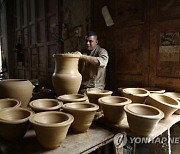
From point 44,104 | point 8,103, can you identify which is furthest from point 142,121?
point 8,103

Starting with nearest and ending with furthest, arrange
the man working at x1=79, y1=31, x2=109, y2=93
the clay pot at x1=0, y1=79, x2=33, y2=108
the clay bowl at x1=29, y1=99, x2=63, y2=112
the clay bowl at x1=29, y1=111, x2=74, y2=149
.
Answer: the clay bowl at x1=29, y1=111, x2=74, y2=149 < the clay bowl at x1=29, y1=99, x2=63, y2=112 < the clay pot at x1=0, y1=79, x2=33, y2=108 < the man working at x1=79, y1=31, x2=109, y2=93

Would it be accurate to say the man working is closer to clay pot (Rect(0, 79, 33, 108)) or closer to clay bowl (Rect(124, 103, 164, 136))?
clay pot (Rect(0, 79, 33, 108))

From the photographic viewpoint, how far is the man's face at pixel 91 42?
9.00 feet

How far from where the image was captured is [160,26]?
7.27 ft

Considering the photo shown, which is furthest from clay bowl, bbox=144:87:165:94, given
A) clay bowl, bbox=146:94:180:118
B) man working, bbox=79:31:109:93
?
man working, bbox=79:31:109:93

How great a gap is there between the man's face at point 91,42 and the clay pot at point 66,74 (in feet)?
2.58

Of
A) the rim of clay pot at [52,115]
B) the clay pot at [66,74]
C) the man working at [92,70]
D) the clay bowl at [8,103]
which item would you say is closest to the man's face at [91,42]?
the man working at [92,70]

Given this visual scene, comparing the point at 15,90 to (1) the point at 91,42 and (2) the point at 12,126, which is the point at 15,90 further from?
(1) the point at 91,42

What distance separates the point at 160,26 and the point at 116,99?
120 centimetres

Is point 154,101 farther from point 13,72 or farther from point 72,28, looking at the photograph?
point 13,72


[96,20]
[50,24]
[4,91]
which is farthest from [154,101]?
[50,24]

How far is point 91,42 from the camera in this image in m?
2.77

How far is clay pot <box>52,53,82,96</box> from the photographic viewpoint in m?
2.01

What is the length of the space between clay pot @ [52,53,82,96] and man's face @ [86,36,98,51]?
0.79 metres
